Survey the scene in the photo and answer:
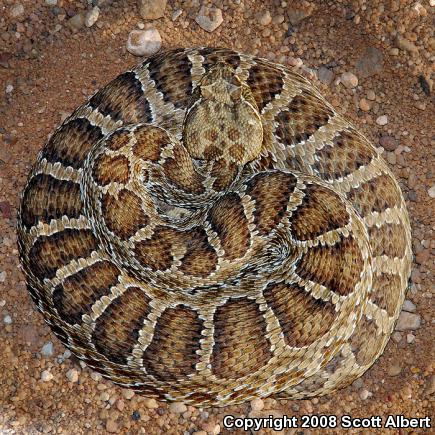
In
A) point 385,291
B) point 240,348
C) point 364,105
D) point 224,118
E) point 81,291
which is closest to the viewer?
point 240,348

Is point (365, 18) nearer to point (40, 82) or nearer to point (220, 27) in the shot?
point (220, 27)

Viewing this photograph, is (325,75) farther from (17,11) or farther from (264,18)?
(17,11)

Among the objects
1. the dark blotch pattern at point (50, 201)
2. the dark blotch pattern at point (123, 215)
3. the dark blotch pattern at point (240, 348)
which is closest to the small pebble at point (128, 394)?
the dark blotch pattern at point (240, 348)

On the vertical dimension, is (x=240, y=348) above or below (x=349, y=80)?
below

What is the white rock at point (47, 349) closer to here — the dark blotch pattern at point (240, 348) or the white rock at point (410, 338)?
the dark blotch pattern at point (240, 348)

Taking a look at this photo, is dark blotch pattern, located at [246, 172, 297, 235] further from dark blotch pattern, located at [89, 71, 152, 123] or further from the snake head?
dark blotch pattern, located at [89, 71, 152, 123]

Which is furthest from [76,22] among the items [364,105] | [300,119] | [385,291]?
[385,291]
